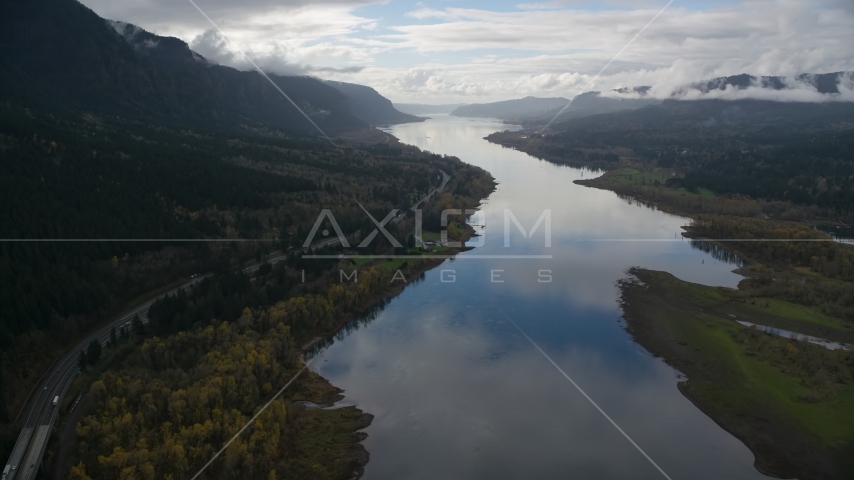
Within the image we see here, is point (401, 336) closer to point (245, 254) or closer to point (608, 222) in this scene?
point (245, 254)

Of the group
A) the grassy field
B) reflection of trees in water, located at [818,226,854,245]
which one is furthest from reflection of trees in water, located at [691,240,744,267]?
reflection of trees in water, located at [818,226,854,245]

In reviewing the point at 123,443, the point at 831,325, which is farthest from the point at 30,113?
the point at 831,325

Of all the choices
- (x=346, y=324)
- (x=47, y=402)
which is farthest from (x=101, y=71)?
(x=47, y=402)

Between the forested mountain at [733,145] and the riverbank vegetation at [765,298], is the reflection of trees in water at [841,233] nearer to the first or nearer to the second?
the riverbank vegetation at [765,298]

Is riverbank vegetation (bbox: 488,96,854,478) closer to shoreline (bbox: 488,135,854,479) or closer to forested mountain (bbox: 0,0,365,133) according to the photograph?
shoreline (bbox: 488,135,854,479)

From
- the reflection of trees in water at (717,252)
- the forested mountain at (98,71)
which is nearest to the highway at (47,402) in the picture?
the reflection of trees in water at (717,252)

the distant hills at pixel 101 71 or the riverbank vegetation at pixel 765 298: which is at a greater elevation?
the distant hills at pixel 101 71
